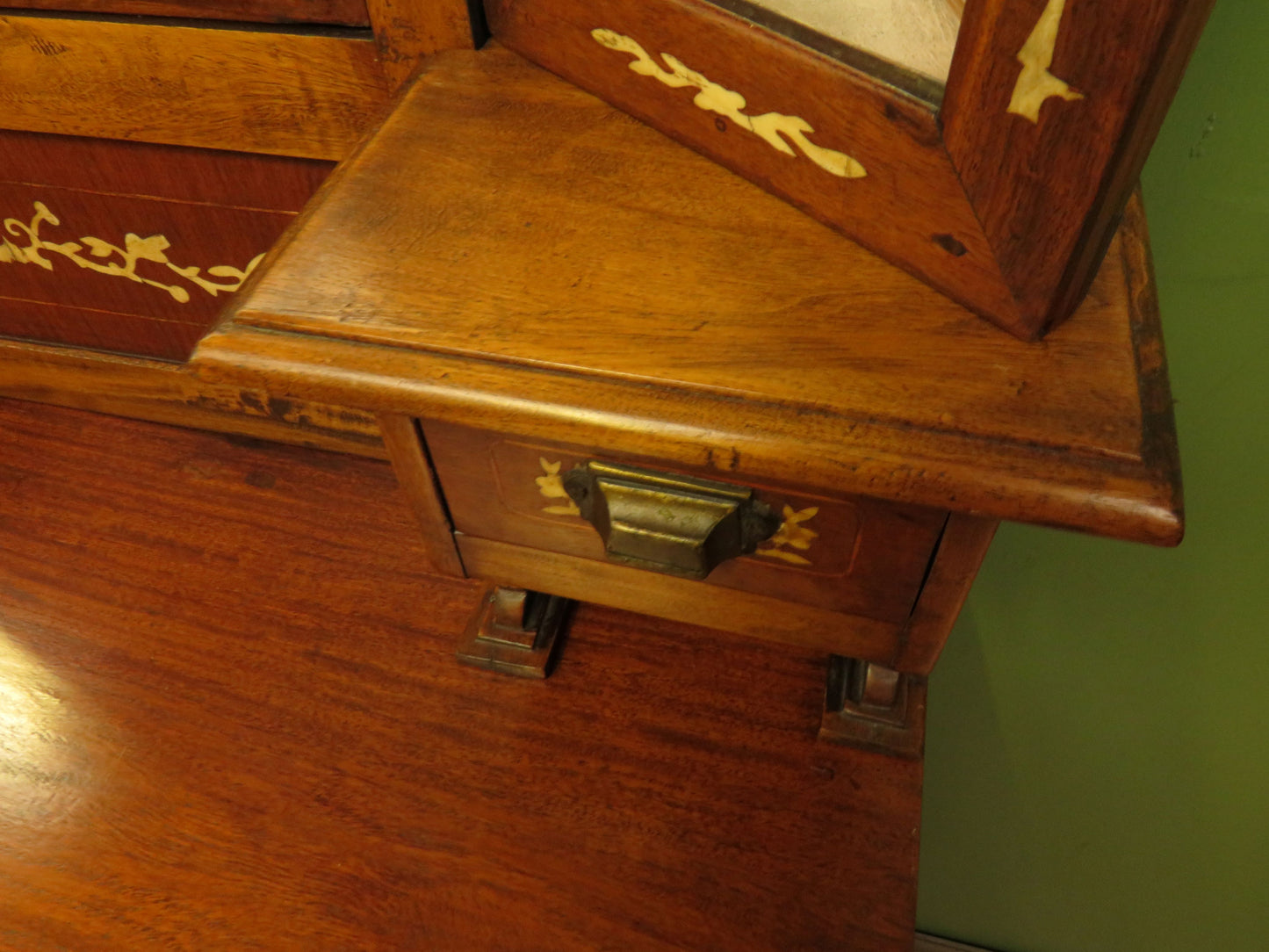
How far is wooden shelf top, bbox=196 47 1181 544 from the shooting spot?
41 cm

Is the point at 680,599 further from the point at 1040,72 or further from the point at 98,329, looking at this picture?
the point at 98,329

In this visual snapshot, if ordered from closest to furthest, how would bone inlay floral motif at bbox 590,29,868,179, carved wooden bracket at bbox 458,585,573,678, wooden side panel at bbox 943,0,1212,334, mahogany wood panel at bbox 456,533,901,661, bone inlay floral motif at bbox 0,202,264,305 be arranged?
wooden side panel at bbox 943,0,1212,334 < bone inlay floral motif at bbox 590,29,868,179 < mahogany wood panel at bbox 456,533,901,661 < carved wooden bracket at bbox 458,585,573,678 < bone inlay floral motif at bbox 0,202,264,305

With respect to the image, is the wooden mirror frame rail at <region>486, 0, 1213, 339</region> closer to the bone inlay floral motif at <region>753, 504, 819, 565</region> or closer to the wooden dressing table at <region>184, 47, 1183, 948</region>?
the wooden dressing table at <region>184, 47, 1183, 948</region>

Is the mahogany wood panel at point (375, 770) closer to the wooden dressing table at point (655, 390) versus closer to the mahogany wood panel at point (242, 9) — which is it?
the wooden dressing table at point (655, 390)

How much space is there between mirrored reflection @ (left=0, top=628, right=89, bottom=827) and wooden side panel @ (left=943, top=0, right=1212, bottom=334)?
0.72m

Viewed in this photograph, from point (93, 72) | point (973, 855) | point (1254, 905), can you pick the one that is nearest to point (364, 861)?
point (93, 72)

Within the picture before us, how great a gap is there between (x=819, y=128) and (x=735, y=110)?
0.06 metres

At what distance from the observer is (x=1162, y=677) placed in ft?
3.09

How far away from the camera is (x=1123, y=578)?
0.88 metres

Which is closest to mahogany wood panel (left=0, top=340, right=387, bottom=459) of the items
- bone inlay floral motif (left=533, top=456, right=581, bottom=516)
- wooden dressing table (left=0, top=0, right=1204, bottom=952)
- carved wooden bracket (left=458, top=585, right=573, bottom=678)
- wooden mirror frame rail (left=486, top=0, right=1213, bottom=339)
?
wooden dressing table (left=0, top=0, right=1204, bottom=952)

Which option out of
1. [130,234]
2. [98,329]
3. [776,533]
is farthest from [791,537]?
[98,329]

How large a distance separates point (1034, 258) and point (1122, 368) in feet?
0.24

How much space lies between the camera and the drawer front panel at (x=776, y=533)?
517 millimetres

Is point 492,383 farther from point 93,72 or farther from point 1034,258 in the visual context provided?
point 93,72
